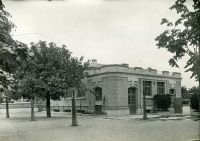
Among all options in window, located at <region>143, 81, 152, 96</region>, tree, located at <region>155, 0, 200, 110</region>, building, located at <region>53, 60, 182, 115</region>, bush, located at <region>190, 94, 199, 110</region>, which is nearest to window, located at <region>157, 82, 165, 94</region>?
building, located at <region>53, 60, 182, 115</region>

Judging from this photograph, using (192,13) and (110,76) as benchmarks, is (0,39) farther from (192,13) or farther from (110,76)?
(110,76)

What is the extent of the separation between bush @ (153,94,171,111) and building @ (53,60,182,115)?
602 millimetres

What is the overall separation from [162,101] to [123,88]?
269 inches

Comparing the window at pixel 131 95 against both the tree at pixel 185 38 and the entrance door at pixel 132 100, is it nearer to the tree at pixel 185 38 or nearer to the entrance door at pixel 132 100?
the entrance door at pixel 132 100

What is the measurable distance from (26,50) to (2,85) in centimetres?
103

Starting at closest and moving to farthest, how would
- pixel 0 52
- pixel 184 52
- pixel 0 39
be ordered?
1. pixel 0 52
2. pixel 0 39
3. pixel 184 52

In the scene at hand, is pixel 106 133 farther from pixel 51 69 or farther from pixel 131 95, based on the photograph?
pixel 131 95

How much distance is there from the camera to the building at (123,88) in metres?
35.6

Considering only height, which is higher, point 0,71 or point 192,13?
point 192,13

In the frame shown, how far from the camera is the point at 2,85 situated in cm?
530

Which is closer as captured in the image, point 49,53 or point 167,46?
point 167,46

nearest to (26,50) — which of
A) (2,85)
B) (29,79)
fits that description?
(2,85)

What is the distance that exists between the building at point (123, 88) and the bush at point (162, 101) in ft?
1.98

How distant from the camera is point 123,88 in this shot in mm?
36531
